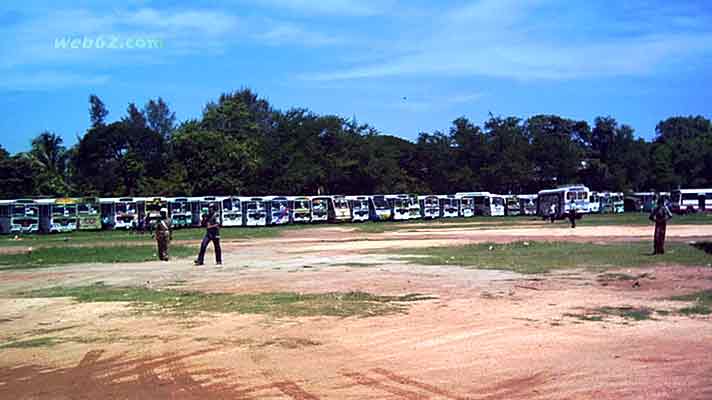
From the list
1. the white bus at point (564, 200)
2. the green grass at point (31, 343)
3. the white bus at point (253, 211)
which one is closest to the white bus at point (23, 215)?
the white bus at point (253, 211)

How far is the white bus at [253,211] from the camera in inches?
2776

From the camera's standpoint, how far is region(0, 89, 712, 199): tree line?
273 ft

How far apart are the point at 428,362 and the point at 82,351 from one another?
4771 mm

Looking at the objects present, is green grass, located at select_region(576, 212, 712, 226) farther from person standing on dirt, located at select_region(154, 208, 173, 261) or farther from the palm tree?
the palm tree


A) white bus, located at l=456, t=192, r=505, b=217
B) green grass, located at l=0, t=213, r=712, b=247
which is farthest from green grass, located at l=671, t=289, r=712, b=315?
white bus, located at l=456, t=192, r=505, b=217

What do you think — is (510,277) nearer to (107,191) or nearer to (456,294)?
(456,294)

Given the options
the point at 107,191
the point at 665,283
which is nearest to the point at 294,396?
the point at 665,283

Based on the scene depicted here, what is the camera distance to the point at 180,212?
6656cm

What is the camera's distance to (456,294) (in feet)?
55.1

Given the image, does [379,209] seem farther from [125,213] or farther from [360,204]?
[125,213]

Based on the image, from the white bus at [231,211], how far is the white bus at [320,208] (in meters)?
8.56

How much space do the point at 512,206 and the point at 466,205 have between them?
26.9 feet

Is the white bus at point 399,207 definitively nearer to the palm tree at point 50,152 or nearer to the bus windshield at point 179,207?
the bus windshield at point 179,207

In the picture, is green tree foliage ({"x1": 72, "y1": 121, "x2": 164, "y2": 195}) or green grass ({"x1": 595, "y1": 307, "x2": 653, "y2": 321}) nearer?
green grass ({"x1": 595, "y1": 307, "x2": 653, "y2": 321})
